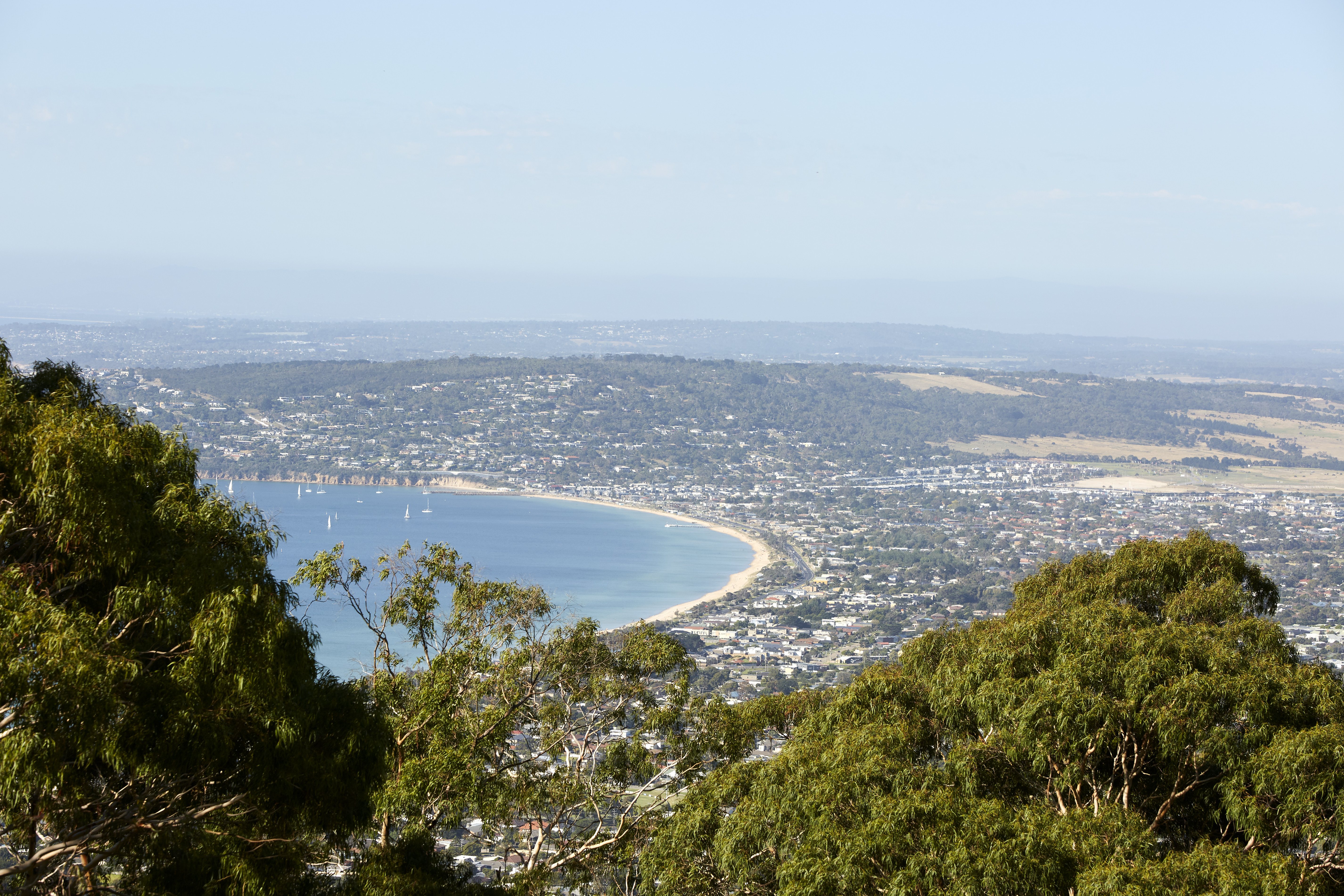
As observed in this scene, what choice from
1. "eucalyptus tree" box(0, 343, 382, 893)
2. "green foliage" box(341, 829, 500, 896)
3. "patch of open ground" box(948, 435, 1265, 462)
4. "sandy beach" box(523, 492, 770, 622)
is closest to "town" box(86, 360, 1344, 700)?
"sandy beach" box(523, 492, 770, 622)

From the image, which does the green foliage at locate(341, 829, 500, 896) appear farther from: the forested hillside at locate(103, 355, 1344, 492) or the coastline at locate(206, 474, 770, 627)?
the forested hillside at locate(103, 355, 1344, 492)

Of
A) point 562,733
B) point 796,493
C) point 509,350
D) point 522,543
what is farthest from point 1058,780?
point 509,350

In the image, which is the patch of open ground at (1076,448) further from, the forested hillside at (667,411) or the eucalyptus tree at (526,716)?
the eucalyptus tree at (526,716)

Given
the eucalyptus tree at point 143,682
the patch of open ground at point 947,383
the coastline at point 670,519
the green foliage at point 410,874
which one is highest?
the eucalyptus tree at point 143,682

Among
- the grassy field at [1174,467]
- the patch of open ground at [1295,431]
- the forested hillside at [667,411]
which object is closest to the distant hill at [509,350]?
the forested hillside at [667,411]

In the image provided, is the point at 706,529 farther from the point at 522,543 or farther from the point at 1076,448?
the point at 1076,448

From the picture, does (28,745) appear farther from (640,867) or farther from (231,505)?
(640,867)
